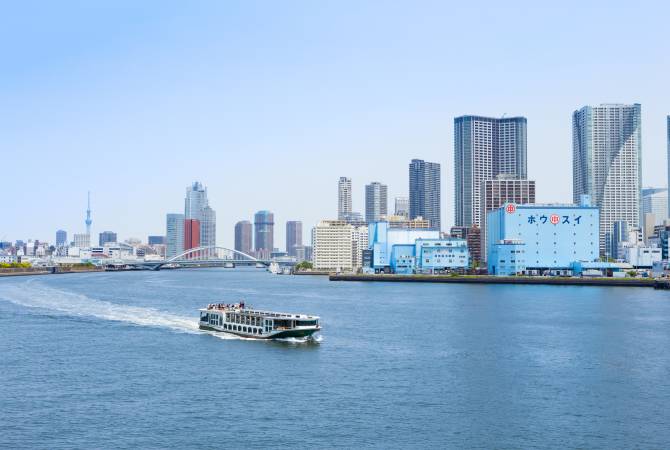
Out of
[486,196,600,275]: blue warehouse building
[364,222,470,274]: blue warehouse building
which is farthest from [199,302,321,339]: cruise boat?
[364,222,470,274]: blue warehouse building

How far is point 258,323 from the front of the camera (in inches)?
1596

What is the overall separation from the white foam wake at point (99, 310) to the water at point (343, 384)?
43 cm

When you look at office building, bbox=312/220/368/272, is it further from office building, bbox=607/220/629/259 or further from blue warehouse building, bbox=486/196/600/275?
blue warehouse building, bbox=486/196/600/275

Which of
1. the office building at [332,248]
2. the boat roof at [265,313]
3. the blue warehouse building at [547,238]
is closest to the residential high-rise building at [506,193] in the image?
the office building at [332,248]

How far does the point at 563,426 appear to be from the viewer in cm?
2247

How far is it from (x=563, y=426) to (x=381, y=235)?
383ft

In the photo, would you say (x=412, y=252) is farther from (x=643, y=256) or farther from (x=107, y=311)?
(x=107, y=311)

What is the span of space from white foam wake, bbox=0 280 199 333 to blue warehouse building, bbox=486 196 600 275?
196 feet

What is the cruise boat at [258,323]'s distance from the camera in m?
38.9

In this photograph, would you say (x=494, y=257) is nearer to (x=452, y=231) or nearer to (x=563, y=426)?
(x=452, y=231)

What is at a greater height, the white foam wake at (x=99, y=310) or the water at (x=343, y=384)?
the white foam wake at (x=99, y=310)

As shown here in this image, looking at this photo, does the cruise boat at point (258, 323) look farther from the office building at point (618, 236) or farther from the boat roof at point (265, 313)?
the office building at point (618, 236)

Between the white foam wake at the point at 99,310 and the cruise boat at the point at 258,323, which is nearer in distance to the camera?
the cruise boat at the point at 258,323

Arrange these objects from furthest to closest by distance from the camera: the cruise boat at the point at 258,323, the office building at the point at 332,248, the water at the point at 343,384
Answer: the office building at the point at 332,248 < the cruise boat at the point at 258,323 < the water at the point at 343,384
